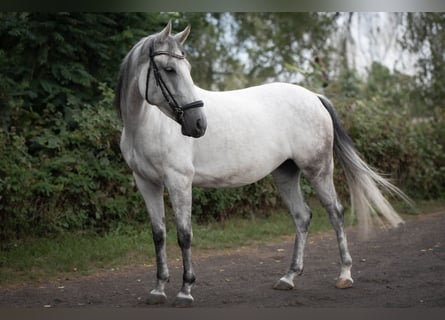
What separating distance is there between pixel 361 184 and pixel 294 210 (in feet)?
1.54

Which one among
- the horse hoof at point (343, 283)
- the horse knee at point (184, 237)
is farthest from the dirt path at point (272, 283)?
the horse knee at point (184, 237)

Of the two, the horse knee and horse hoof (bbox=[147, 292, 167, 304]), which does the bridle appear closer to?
the horse knee

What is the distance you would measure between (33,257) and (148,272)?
0.87 m

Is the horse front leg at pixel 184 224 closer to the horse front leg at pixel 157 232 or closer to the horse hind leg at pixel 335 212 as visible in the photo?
the horse front leg at pixel 157 232

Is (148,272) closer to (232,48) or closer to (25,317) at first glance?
(25,317)

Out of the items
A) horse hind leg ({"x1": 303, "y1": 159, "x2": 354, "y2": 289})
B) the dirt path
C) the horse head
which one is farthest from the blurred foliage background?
the horse head

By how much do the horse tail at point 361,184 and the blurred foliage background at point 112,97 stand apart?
1.70m

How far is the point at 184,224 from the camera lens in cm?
302

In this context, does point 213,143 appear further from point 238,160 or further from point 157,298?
point 157,298

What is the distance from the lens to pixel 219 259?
4.31 metres

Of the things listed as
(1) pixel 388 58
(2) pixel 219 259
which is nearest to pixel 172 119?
(2) pixel 219 259

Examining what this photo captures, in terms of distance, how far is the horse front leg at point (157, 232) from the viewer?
3154 millimetres

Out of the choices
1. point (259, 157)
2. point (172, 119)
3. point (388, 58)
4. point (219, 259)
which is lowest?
point (219, 259)

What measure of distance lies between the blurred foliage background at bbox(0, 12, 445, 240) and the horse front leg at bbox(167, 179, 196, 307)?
5.47 feet
